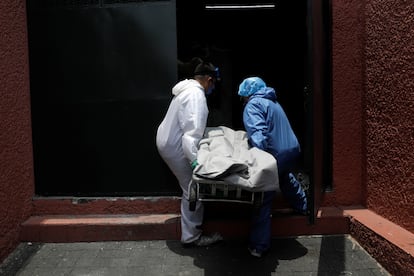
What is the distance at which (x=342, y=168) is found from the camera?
14.6ft

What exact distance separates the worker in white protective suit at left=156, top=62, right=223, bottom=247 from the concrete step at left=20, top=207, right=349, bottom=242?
0.50ft

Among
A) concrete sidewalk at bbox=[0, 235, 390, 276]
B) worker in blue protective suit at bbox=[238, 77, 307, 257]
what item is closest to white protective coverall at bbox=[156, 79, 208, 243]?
concrete sidewalk at bbox=[0, 235, 390, 276]

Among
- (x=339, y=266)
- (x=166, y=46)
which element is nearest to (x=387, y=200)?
(x=339, y=266)

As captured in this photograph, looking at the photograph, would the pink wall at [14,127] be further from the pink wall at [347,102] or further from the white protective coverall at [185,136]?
the pink wall at [347,102]

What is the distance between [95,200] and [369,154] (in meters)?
2.79

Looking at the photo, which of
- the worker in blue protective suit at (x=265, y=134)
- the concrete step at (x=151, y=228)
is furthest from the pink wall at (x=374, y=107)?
the worker in blue protective suit at (x=265, y=134)

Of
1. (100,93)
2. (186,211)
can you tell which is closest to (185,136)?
(186,211)

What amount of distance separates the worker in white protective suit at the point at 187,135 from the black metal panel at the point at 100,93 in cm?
38

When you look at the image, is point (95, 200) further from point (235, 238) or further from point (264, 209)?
point (264, 209)

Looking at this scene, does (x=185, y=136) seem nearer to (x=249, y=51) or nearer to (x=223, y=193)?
(x=223, y=193)

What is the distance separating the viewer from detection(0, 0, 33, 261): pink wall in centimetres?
397

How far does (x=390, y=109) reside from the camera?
3848 mm

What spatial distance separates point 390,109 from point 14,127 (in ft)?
11.4

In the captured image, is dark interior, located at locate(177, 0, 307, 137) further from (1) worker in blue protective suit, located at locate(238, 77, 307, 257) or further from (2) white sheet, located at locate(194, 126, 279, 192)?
(2) white sheet, located at locate(194, 126, 279, 192)
